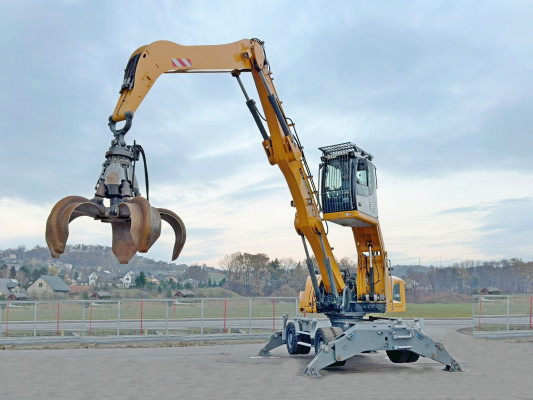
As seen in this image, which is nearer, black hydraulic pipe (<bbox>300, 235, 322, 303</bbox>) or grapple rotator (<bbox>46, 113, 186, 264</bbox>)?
grapple rotator (<bbox>46, 113, 186, 264</bbox>)

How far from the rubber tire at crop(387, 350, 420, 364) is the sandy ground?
25 cm

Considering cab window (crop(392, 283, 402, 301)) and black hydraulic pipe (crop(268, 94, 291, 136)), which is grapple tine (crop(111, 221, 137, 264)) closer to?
black hydraulic pipe (crop(268, 94, 291, 136))

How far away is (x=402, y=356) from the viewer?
54.0ft

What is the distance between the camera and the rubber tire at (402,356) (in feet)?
53.5

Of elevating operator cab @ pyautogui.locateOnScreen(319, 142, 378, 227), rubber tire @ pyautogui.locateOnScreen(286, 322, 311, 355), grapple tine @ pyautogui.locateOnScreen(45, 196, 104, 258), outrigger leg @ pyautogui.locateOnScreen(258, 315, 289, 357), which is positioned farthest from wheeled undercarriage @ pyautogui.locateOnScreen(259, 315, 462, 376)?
grapple tine @ pyautogui.locateOnScreen(45, 196, 104, 258)

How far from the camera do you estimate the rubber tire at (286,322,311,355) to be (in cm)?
1759

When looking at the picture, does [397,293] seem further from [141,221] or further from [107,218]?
[141,221]

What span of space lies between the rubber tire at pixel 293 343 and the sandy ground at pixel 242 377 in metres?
0.28

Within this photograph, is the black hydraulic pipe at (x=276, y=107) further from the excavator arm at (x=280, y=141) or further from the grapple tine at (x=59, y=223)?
the grapple tine at (x=59, y=223)

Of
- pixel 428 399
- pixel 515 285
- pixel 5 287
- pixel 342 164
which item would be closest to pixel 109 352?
pixel 342 164

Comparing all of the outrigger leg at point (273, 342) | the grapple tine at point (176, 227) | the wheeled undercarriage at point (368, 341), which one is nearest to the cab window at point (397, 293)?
the wheeled undercarriage at point (368, 341)

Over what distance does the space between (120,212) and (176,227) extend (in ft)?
4.53

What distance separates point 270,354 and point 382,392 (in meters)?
7.50

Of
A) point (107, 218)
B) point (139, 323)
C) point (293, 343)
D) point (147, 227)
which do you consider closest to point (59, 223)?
point (107, 218)
